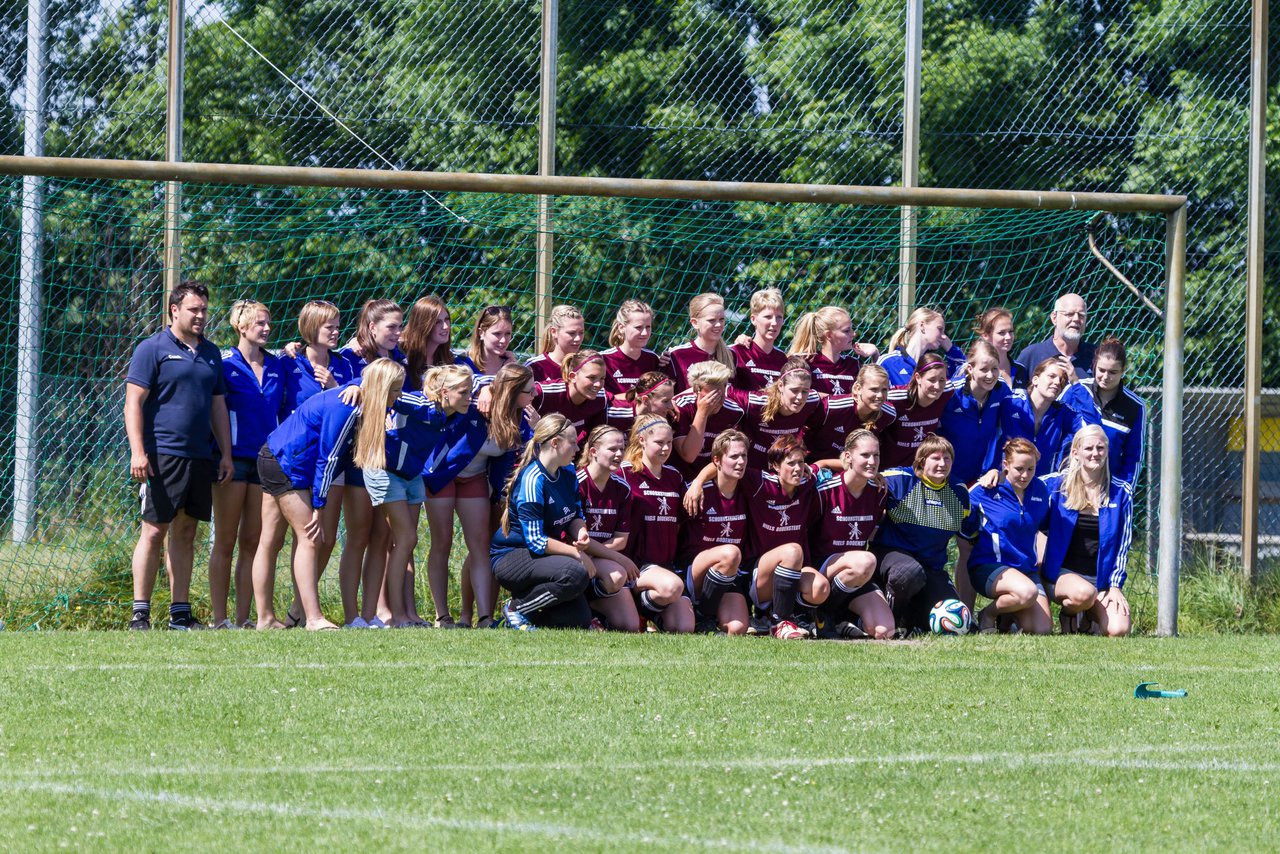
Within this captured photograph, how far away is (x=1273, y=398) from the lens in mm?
11070

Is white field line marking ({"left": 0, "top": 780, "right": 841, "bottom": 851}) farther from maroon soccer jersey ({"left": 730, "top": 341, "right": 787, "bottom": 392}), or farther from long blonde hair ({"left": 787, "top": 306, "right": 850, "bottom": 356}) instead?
long blonde hair ({"left": 787, "top": 306, "right": 850, "bottom": 356})

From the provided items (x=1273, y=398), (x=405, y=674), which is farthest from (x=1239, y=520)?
(x=405, y=674)

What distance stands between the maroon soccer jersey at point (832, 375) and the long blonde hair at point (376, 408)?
2281 mm

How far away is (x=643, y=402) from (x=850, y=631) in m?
1.64

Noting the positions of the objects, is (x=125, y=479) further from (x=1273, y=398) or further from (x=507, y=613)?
(x=1273, y=398)

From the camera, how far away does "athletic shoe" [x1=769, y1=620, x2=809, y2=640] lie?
26.7ft

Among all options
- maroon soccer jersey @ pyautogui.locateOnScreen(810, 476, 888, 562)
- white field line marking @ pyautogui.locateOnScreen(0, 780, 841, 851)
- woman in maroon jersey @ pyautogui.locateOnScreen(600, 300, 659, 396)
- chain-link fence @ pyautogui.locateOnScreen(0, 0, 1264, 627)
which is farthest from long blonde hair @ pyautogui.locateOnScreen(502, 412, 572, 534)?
white field line marking @ pyautogui.locateOnScreen(0, 780, 841, 851)

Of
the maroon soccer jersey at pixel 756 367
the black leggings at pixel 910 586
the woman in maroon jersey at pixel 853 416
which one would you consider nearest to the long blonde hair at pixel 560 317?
the maroon soccer jersey at pixel 756 367

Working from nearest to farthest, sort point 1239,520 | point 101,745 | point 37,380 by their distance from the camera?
point 101,745, point 37,380, point 1239,520

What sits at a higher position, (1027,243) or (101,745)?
(1027,243)

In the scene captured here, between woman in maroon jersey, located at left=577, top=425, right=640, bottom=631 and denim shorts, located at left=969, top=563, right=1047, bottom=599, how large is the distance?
1.92 meters

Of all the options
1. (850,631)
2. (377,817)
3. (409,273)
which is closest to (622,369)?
(850,631)

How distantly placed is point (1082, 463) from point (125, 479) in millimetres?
5643

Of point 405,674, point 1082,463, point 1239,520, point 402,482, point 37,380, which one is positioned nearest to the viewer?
point 405,674
